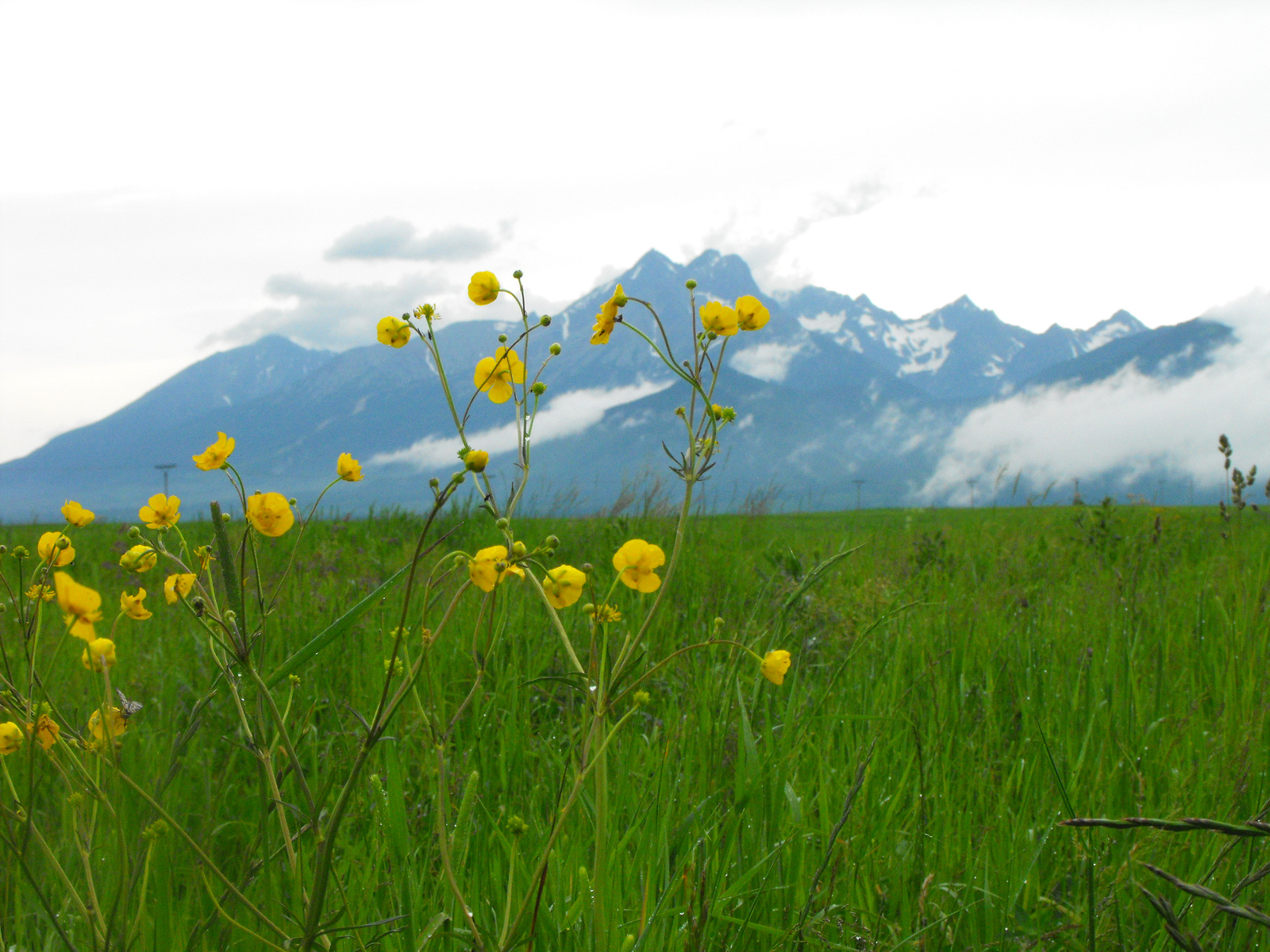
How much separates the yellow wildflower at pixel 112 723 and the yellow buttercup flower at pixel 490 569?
1.77 ft

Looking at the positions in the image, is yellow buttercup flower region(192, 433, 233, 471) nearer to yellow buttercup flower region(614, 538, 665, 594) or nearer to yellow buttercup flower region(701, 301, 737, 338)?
yellow buttercup flower region(614, 538, 665, 594)

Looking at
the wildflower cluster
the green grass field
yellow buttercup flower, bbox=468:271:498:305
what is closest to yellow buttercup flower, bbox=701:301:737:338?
the wildflower cluster

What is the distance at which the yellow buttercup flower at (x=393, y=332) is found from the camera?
1422mm

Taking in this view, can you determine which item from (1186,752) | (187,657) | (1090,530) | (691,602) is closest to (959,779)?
(1186,752)

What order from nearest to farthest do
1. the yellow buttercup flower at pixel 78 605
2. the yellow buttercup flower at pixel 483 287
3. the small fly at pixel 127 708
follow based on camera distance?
the yellow buttercup flower at pixel 78 605 → the small fly at pixel 127 708 → the yellow buttercup flower at pixel 483 287

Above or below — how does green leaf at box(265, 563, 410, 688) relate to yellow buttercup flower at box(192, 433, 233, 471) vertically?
below

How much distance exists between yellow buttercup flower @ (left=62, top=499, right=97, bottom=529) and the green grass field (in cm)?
52

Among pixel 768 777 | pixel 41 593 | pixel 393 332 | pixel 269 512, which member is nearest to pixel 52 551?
pixel 41 593

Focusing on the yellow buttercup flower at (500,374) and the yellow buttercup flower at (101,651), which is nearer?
the yellow buttercup flower at (101,651)

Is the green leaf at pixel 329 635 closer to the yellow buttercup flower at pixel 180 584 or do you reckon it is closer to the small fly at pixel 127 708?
the yellow buttercup flower at pixel 180 584

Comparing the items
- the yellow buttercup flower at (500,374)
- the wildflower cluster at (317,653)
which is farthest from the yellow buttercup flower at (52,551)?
Answer: the yellow buttercup flower at (500,374)

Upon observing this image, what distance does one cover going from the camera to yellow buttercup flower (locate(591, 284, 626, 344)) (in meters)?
1.24

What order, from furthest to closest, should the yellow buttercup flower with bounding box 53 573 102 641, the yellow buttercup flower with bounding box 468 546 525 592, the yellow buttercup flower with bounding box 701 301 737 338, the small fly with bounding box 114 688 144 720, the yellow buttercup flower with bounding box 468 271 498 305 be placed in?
the yellow buttercup flower with bounding box 468 271 498 305 → the yellow buttercup flower with bounding box 701 301 737 338 → the small fly with bounding box 114 688 144 720 → the yellow buttercup flower with bounding box 468 546 525 592 → the yellow buttercup flower with bounding box 53 573 102 641

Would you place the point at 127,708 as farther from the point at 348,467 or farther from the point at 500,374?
the point at 500,374
